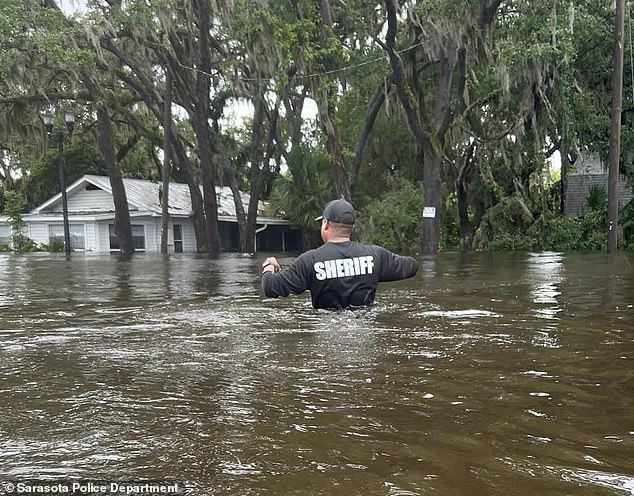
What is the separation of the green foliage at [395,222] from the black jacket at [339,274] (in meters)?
20.2

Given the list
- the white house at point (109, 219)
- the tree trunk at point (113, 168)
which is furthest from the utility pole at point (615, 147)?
the white house at point (109, 219)

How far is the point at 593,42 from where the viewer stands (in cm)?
2228

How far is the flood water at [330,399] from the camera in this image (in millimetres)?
2395

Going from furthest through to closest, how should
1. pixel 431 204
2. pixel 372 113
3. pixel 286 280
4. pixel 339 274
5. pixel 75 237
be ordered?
pixel 75 237, pixel 372 113, pixel 431 204, pixel 339 274, pixel 286 280

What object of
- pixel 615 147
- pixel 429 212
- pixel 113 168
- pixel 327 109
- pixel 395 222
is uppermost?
pixel 327 109

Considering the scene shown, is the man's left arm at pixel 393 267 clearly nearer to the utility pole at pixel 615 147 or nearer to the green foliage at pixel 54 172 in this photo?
the utility pole at pixel 615 147

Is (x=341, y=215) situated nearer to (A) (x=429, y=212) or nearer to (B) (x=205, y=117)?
(A) (x=429, y=212)

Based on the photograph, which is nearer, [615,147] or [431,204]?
[615,147]

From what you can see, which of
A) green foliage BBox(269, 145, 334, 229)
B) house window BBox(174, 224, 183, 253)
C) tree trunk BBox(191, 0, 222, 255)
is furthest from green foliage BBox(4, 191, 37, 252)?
tree trunk BBox(191, 0, 222, 255)

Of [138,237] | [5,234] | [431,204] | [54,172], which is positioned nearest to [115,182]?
[138,237]

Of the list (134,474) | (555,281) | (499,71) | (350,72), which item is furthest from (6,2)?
(134,474)

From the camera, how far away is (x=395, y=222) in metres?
26.9

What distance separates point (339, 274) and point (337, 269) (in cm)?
9

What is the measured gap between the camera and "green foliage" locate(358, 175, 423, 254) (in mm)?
26750
